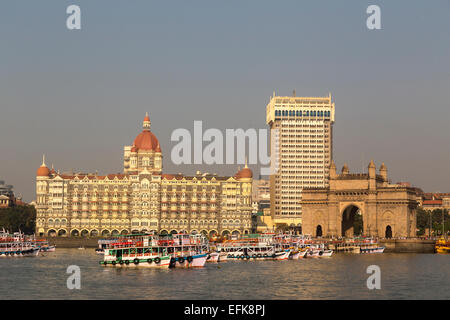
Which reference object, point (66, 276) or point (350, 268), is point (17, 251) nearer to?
point (66, 276)

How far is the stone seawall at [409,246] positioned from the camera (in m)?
164

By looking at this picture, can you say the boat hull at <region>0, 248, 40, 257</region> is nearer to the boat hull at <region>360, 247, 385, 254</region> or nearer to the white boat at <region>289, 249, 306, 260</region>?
the white boat at <region>289, 249, 306, 260</region>

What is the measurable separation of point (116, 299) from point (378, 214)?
110 metres

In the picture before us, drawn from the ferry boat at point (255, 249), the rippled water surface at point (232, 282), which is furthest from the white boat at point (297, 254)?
the rippled water surface at point (232, 282)

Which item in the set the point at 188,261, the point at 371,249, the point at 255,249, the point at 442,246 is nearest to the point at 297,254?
the point at 255,249

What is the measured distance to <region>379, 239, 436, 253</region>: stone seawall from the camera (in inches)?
6476

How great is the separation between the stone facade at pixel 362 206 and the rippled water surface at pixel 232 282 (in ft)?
180

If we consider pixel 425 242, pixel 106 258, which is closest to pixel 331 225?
pixel 425 242

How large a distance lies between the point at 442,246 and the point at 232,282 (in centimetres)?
8549

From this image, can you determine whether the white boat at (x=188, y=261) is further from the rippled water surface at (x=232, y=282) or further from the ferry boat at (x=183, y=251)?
the rippled water surface at (x=232, y=282)

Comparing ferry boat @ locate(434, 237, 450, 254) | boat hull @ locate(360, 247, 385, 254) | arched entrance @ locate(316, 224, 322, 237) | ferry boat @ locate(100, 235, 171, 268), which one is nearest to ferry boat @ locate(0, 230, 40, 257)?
ferry boat @ locate(100, 235, 171, 268)

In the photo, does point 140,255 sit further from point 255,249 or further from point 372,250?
point 372,250

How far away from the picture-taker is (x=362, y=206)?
575 feet
